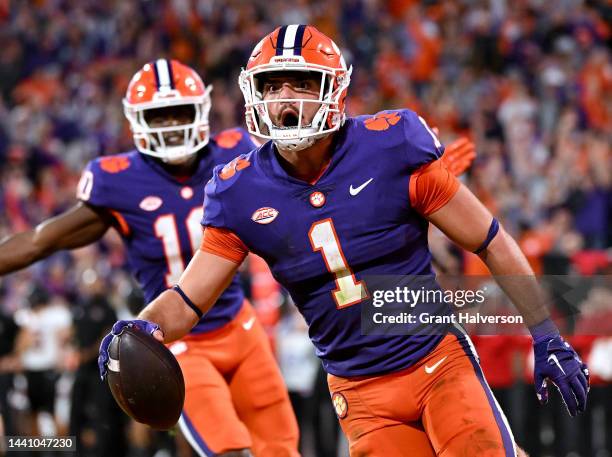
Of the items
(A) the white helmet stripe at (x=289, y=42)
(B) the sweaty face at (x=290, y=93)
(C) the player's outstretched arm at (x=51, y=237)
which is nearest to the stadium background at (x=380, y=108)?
(B) the sweaty face at (x=290, y=93)

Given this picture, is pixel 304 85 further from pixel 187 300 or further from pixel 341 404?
pixel 341 404

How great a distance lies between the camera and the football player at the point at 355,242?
330 cm

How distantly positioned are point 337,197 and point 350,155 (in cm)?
14

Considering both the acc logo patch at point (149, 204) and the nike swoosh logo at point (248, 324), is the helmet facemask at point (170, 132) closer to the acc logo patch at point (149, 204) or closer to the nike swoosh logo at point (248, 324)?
the acc logo patch at point (149, 204)

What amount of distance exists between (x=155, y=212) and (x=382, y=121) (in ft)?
4.84

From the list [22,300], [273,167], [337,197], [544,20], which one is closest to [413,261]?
[337,197]

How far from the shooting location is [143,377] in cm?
316

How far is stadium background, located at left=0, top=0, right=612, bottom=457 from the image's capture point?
7.19 meters

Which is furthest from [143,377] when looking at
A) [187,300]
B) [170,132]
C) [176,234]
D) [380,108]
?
[380,108]

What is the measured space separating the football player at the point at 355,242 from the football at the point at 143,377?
0.24ft

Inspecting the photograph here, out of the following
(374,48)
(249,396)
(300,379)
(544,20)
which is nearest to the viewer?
(249,396)

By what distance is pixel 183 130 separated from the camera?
4.65m

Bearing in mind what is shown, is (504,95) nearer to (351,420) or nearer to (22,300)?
(22,300)

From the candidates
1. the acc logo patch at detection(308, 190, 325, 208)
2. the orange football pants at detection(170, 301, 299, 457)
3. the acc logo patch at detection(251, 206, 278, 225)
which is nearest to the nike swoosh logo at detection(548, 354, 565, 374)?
the acc logo patch at detection(308, 190, 325, 208)
